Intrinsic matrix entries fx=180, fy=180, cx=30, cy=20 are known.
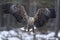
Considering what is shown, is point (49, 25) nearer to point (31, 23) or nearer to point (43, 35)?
point (43, 35)

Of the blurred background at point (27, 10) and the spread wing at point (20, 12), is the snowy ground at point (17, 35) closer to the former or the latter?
the blurred background at point (27, 10)

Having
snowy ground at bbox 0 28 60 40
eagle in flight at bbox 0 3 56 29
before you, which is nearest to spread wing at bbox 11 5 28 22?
eagle in flight at bbox 0 3 56 29

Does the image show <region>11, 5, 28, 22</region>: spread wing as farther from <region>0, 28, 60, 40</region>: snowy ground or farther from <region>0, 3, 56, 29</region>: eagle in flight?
<region>0, 28, 60, 40</region>: snowy ground

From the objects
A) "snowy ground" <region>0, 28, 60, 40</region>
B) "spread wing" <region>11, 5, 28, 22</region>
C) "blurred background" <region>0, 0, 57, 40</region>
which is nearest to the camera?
"spread wing" <region>11, 5, 28, 22</region>

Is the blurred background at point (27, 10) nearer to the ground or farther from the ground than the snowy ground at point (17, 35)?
farther from the ground

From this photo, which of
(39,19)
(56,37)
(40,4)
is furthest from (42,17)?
(56,37)

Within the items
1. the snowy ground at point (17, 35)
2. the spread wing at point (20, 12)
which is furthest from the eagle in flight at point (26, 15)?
the snowy ground at point (17, 35)

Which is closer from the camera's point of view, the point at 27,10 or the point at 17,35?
the point at 27,10

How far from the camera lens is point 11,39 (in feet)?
3.66

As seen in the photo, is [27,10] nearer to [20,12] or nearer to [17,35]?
[20,12]

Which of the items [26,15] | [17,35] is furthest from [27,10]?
[17,35]

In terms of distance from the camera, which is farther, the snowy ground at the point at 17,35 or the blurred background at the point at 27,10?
the snowy ground at the point at 17,35

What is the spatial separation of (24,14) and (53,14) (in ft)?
0.68

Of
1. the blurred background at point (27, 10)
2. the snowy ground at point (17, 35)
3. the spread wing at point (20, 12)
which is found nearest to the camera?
the spread wing at point (20, 12)
